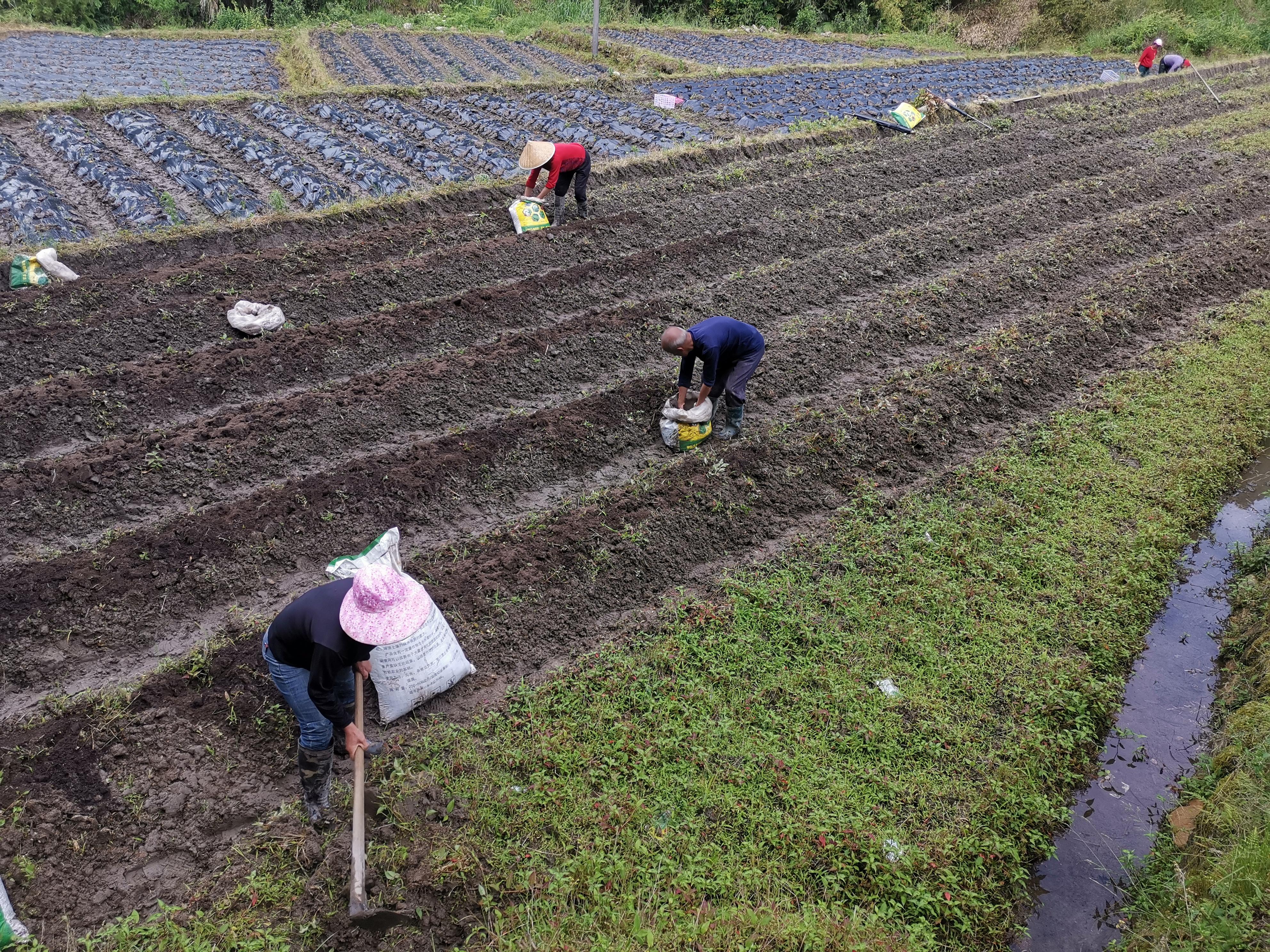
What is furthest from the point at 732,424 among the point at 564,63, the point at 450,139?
the point at 564,63

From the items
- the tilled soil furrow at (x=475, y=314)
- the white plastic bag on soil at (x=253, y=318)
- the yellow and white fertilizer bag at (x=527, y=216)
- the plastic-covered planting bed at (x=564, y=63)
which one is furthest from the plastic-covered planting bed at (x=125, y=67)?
the tilled soil furrow at (x=475, y=314)

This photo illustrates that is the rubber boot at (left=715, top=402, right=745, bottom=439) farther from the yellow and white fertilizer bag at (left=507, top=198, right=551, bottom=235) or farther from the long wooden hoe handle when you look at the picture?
the yellow and white fertilizer bag at (left=507, top=198, right=551, bottom=235)

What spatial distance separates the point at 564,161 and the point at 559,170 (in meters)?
0.13

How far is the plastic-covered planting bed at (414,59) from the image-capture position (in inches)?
750

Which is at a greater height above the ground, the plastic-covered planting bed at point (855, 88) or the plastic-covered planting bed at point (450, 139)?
the plastic-covered planting bed at point (855, 88)

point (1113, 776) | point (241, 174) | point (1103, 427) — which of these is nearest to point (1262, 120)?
point (1103, 427)

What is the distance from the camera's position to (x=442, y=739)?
15.0 ft

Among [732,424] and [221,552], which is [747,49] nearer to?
[732,424]

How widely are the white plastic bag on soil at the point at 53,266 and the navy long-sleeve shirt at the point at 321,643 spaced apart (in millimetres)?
6827

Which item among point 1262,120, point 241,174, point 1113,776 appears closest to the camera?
point 1113,776

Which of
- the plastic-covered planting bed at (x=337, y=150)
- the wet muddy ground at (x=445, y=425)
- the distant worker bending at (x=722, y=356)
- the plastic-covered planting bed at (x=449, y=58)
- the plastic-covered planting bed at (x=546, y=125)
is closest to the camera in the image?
the wet muddy ground at (x=445, y=425)

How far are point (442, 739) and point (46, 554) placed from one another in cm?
335

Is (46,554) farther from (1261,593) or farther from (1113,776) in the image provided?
(1261,593)

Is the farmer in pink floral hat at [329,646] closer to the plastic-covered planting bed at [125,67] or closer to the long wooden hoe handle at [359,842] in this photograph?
the long wooden hoe handle at [359,842]
